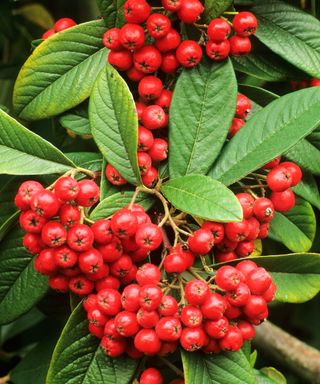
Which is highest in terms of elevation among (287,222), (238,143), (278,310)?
(238,143)

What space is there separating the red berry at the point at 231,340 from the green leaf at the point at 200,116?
1.40 feet

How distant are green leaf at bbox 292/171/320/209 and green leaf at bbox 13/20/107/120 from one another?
0.68 m

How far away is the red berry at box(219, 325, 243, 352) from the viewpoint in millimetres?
1547

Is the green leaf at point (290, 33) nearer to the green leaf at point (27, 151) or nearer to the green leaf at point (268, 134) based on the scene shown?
the green leaf at point (268, 134)

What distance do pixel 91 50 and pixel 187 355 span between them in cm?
91

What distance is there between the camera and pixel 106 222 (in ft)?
5.08

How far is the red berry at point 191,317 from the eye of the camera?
1.50 meters

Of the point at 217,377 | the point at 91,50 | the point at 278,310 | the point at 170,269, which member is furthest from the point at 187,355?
the point at 278,310

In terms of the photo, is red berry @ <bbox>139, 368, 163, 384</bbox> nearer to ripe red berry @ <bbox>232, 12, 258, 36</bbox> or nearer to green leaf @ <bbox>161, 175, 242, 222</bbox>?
green leaf @ <bbox>161, 175, 242, 222</bbox>

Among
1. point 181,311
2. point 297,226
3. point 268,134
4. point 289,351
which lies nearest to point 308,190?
point 297,226

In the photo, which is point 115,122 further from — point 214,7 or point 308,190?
point 308,190

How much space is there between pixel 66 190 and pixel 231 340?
0.53m

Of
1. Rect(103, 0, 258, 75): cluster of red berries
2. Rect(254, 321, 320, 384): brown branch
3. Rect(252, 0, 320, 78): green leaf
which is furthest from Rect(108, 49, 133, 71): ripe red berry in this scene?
Rect(254, 321, 320, 384): brown branch

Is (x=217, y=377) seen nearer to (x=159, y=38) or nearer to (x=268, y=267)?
(x=268, y=267)
